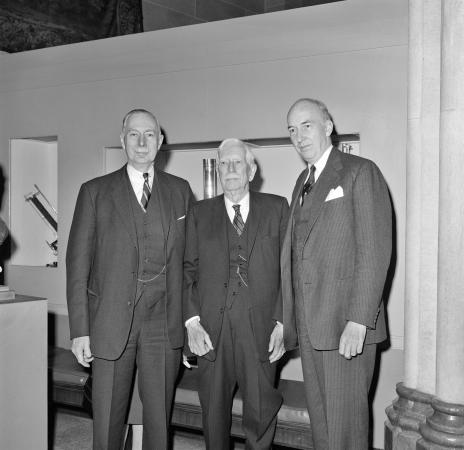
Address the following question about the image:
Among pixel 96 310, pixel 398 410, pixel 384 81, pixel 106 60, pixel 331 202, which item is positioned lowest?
pixel 398 410

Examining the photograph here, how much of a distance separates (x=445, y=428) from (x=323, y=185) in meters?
1.09

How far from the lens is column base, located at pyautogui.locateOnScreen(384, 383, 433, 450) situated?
112 inches

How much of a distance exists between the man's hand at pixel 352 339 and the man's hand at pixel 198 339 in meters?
0.70

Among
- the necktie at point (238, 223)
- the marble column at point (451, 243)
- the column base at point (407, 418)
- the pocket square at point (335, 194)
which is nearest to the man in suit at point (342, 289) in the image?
the pocket square at point (335, 194)

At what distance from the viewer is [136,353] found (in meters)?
3.29

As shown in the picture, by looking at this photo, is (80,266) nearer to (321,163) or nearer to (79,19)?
(321,163)

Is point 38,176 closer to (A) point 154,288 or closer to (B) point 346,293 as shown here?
(A) point 154,288

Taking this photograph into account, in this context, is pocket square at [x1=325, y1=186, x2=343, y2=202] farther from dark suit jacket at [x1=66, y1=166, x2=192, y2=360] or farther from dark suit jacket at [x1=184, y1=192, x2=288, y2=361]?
dark suit jacket at [x1=66, y1=166, x2=192, y2=360]

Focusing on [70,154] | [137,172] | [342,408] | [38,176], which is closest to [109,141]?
[70,154]

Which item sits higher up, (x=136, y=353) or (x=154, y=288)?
(x=154, y=288)

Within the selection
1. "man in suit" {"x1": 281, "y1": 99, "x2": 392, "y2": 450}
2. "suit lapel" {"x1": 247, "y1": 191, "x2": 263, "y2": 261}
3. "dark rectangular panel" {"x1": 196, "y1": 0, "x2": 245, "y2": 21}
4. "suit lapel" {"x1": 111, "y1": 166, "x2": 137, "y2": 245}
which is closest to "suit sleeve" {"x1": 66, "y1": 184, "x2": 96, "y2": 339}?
"suit lapel" {"x1": 111, "y1": 166, "x2": 137, "y2": 245}

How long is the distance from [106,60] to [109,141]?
62cm

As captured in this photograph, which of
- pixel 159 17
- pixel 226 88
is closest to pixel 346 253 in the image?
pixel 226 88

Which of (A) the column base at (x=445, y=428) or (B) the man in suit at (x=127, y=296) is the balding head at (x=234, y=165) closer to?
(B) the man in suit at (x=127, y=296)
